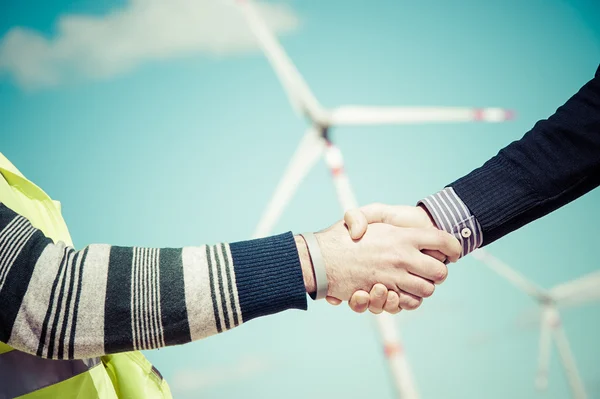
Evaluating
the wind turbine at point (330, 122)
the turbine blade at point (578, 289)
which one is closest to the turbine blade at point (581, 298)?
the turbine blade at point (578, 289)

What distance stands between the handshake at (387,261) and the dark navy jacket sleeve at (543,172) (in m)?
0.31

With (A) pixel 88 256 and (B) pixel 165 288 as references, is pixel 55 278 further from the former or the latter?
(B) pixel 165 288

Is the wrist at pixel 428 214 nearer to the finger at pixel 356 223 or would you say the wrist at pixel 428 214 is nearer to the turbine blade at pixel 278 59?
the finger at pixel 356 223

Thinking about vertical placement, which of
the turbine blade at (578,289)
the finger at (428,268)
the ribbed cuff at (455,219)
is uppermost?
the turbine blade at (578,289)

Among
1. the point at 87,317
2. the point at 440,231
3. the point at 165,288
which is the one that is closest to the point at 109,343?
the point at 87,317

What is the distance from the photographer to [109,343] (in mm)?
1885

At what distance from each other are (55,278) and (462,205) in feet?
7.49

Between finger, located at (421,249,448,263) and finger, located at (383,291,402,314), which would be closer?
finger, located at (383,291,402,314)

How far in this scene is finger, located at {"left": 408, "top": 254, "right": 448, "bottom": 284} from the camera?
10.3 feet

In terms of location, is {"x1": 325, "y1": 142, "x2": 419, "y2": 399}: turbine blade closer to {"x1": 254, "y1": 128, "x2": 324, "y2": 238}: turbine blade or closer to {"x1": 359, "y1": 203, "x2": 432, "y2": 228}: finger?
{"x1": 254, "y1": 128, "x2": 324, "y2": 238}: turbine blade

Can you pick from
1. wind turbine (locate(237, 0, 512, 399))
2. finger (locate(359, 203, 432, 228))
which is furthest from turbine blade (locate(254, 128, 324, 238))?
finger (locate(359, 203, 432, 228))

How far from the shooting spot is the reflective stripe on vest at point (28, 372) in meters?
1.97

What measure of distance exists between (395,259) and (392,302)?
0.85 feet

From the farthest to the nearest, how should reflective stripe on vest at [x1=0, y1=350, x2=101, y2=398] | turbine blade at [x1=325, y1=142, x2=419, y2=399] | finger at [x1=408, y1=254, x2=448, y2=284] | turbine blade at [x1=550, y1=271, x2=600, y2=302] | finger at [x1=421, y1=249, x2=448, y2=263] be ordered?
turbine blade at [x1=550, y1=271, x2=600, y2=302] → turbine blade at [x1=325, y1=142, x2=419, y2=399] → finger at [x1=421, y1=249, x2=448, y2=263] → finger at [x1=408, y1=254, x2=448, y2=284] → reflective stripe on vest at [x1=0, y1=350, x2=101, y2=398]
